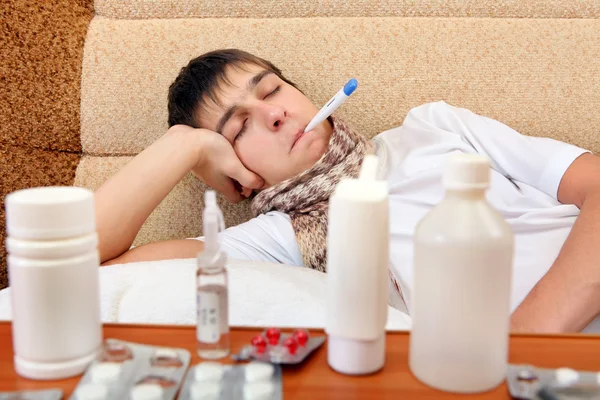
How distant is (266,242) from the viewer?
114cm

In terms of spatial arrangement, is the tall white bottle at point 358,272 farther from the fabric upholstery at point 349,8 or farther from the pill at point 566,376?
the fabric upholstery at point 349,8

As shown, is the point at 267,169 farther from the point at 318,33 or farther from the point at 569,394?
the point at 569,394

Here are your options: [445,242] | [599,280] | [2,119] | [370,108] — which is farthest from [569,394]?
[2,119]

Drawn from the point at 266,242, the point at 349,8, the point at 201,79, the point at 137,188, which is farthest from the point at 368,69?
the point at 137,188

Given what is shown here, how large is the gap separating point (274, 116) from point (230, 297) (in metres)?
0.50

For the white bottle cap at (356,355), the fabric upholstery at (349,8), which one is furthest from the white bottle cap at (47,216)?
the fabric upholstery at (349,8)

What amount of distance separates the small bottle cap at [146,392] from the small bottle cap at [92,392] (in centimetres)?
2

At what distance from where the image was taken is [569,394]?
1.44 ft

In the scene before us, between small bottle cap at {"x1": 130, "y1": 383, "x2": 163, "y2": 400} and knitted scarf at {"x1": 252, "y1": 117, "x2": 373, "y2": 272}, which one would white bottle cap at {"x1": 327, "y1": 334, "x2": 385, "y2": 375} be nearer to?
small bottle cap at {"x1": 130, "y1": 383, "x2": 163, "y2": 400}

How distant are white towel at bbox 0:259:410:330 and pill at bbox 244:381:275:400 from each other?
0.21 metres

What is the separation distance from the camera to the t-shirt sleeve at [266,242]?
3.67 feet

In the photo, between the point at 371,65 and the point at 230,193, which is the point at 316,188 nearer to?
the point at 230,193

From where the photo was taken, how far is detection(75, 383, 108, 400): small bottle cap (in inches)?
17.5

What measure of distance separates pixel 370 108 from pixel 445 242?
3.06 feet
